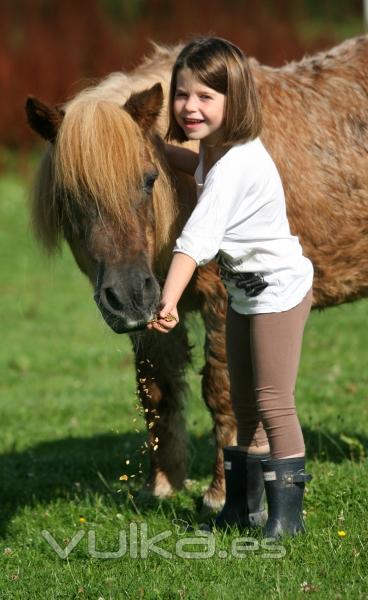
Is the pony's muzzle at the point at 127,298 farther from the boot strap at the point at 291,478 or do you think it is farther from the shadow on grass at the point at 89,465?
the shadow on grass at the point at 89,465

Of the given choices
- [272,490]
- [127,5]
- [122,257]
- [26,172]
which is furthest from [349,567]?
[127,5]

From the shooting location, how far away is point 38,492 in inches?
213

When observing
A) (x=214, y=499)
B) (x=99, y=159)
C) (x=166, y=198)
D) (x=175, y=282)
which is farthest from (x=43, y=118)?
(x=214, y=499)

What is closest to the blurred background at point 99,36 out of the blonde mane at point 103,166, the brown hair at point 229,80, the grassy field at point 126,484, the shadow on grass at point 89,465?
the grassy field at point 126,484

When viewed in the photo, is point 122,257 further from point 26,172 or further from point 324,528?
point 26,172

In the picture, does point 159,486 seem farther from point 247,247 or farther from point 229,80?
point 229,80

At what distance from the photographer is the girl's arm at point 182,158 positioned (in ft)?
14.8

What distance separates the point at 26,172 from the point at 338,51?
43.6ft

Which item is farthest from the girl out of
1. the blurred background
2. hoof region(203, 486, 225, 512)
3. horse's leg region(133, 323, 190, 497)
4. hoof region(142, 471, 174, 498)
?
the blurred background

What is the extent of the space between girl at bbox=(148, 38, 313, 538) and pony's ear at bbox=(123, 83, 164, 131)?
22 centimetres

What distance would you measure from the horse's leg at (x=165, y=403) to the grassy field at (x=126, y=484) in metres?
0.12

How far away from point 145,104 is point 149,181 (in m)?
0.36

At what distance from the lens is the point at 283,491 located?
13.3ft

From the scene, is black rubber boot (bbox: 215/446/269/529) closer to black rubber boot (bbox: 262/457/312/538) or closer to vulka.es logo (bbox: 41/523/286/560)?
vulka.es logo (bbox: 41/523/286/560)
